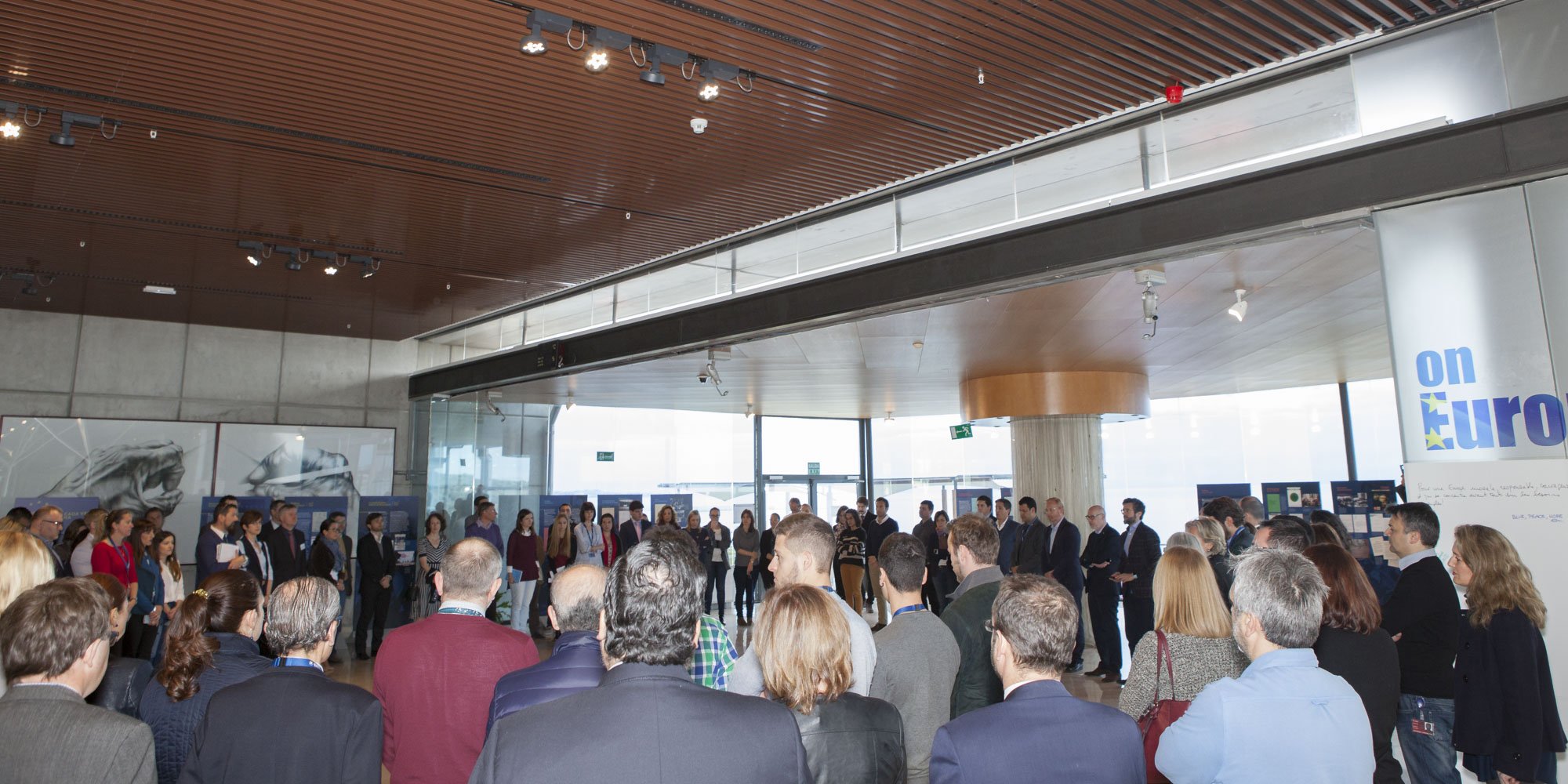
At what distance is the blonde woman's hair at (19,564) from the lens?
9.69ft

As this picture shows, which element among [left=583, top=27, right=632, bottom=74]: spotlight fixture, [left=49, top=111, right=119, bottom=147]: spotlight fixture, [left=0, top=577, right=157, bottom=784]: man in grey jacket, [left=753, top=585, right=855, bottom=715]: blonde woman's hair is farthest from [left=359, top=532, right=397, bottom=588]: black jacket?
[left=753, top=585, right=855, bottom=715]: blonde woman's hair

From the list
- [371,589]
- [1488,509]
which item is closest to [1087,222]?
[1488,509]

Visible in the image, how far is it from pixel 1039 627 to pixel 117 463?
42.2 feet

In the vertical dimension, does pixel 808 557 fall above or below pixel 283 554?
above

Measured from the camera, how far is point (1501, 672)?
135 inches

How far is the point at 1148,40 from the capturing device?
474cm

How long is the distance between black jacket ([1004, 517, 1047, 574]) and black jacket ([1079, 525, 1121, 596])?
544mm

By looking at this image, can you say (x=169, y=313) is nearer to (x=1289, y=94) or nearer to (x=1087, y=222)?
(x=1087, y=222)

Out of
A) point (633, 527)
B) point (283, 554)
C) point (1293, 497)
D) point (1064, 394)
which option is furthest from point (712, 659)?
point (1293, 497)

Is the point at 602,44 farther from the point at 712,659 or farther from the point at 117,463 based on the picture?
the point at 117,463

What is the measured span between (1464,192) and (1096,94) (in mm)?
1934

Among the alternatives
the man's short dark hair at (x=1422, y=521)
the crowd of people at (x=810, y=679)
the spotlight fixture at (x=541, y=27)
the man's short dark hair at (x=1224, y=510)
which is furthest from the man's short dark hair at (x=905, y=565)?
the man's short dark hair at (x=1224, y=510)

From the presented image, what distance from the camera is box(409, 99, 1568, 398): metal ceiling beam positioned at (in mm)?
4559

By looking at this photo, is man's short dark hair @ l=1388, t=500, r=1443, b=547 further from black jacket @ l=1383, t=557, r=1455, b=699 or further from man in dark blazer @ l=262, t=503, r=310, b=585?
man in dark blazer @ l=262, t=503, r=310, b=585
